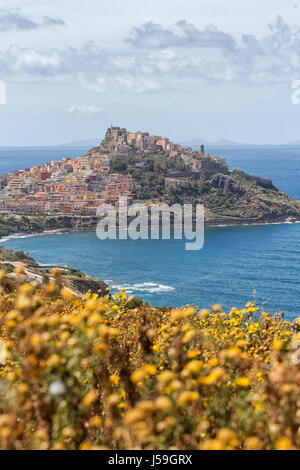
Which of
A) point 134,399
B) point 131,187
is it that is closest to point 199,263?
point 131,187

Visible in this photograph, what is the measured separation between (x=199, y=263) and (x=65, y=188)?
3766 centimetres

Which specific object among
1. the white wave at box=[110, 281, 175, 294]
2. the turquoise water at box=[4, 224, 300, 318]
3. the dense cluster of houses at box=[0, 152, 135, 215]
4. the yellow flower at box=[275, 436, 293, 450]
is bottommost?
the white wave at box=[110, 281, 175, 294]

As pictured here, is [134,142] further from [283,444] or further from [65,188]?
[283,444]

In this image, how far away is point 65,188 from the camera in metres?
82.8

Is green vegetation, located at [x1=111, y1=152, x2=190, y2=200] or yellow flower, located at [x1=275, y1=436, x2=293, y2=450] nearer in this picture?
yellow flower, located at [x1=275, y1=436, x2=293, y2=450]

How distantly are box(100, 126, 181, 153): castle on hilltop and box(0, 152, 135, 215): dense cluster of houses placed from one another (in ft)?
22.6

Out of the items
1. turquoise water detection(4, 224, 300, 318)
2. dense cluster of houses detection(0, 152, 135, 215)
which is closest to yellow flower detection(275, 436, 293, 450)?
turquoise water detection(4, 224, 300, 318)

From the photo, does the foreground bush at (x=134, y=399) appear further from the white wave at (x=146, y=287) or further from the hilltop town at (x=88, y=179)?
the hilltop town at (x=88, y=179)

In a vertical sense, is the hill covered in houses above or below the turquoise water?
above

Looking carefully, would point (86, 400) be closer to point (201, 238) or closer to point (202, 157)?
point (201, 238)

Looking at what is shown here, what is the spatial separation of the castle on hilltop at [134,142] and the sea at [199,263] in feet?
108

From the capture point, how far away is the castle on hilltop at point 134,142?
102 meters

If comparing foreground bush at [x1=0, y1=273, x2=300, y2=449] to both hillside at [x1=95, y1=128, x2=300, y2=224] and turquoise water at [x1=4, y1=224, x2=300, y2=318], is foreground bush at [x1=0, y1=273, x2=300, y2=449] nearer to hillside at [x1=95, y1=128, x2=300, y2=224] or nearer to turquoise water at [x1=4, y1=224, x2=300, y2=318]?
turquoise water at [x1=4, y1=224, x2=300, y2=318]

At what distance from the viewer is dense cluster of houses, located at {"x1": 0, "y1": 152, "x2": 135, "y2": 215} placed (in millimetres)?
78125
